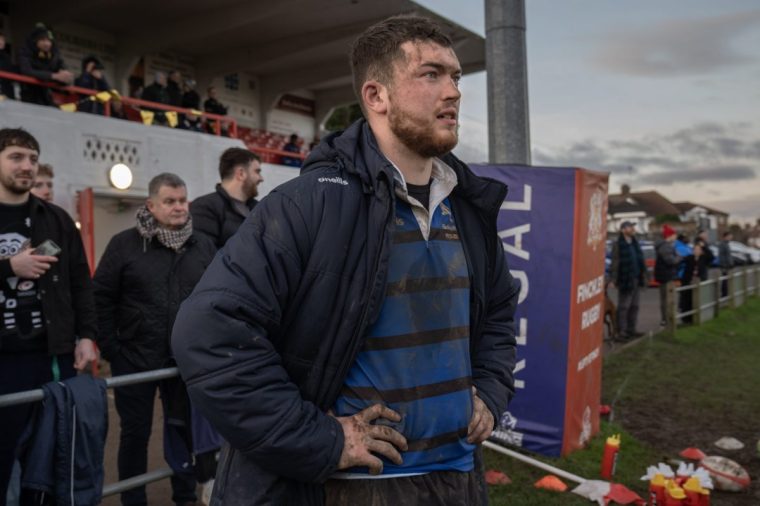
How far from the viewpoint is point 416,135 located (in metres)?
1.83

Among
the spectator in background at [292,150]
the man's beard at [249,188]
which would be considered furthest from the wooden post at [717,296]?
the man's beard at [249,188]

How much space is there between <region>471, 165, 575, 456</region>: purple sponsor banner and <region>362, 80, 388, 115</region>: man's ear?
10.8 feet

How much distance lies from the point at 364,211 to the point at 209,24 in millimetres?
15691

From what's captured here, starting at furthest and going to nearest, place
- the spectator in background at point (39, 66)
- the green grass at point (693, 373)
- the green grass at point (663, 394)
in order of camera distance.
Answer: the spectator in background at point (39, 66) → the green grass at point (693, 373) → the green grass at point (663, 394)

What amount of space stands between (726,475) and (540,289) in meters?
1.81

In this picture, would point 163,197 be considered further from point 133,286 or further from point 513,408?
point 513,408

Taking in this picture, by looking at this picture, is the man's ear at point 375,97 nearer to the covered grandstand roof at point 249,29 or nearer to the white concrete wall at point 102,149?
the white concrete wall at point 102,149

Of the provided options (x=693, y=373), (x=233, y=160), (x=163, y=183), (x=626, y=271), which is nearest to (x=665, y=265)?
(x=626, y=271)

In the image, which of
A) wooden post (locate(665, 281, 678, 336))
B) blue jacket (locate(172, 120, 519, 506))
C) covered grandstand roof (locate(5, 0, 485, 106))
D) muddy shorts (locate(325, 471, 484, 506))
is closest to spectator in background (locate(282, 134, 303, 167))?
covered grandstand roof (locate(5, 0, 485, 106))

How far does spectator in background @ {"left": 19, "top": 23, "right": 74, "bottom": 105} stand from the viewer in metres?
9.71

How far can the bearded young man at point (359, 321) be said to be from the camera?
1.56 meters

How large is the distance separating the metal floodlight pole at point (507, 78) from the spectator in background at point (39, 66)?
7.40m

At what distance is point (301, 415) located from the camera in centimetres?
157

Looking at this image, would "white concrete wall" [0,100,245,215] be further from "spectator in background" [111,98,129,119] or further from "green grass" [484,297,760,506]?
"green grass" [484,297,760,506]
